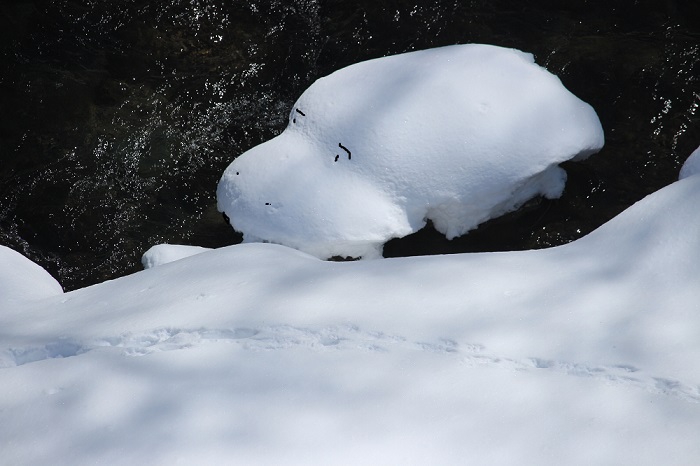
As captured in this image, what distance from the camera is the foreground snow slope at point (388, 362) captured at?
1478 mm

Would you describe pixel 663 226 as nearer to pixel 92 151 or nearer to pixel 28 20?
pixel 92 151

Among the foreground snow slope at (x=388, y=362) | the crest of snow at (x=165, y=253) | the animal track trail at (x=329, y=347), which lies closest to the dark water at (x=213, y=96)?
the crest of snow at (x=165, y=253)

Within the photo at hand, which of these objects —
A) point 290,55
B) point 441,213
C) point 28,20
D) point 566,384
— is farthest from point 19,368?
point 28,20

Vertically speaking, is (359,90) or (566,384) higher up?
(359,90)

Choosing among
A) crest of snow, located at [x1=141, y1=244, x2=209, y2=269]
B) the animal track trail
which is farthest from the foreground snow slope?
crest of snow, located at [x1=141, y1=244, x2=209, y2=269]

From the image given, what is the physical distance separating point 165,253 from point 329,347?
47.3 inches

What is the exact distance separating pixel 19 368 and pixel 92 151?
1768mm

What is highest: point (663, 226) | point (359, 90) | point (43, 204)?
point (359, 90)

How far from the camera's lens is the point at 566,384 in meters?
1.57

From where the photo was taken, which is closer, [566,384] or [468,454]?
[468,454]

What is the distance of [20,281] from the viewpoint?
7.49 ft

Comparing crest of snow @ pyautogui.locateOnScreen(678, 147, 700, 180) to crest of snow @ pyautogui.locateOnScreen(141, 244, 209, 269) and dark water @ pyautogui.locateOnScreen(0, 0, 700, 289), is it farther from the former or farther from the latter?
crest of snow @ pyautogui.locateOnScreen(141, 244, 209, 269)

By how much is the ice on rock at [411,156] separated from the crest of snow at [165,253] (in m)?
0.21

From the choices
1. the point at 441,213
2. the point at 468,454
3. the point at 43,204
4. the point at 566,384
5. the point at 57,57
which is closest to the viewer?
the point at 468,454
